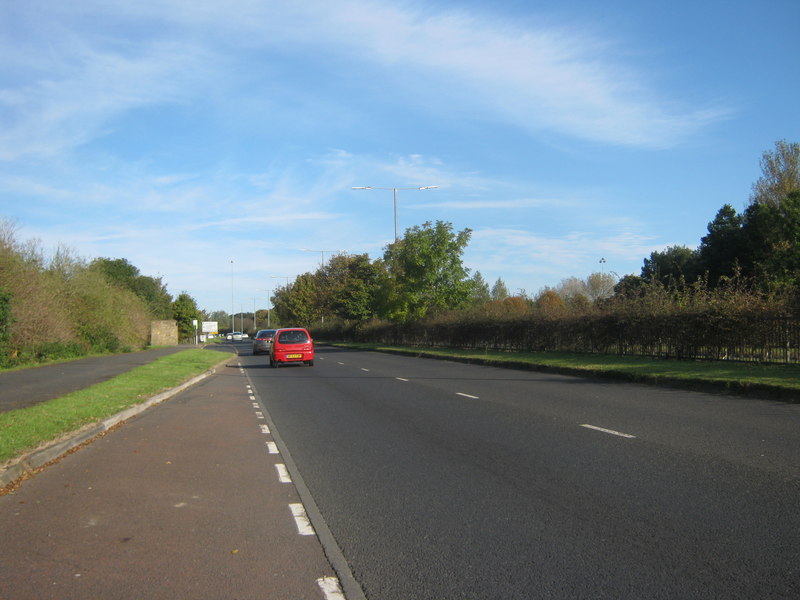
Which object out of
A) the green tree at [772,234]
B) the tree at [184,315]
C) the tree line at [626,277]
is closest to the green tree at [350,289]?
the tree line at [626,277]

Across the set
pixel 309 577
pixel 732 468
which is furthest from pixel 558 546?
pixel 732 468

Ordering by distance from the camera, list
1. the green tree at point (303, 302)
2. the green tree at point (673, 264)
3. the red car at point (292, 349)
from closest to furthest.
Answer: the red car at point (292, 349)
the green tree at point (673, 264)
the green tree at point (303, 302)

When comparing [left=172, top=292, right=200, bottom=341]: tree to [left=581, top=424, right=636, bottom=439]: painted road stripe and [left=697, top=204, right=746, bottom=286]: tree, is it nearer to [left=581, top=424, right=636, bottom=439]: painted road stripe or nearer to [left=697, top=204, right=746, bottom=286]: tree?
[left=697, top=204, right=746, bottom=286]: tree

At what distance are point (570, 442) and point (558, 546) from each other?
14.3 feet

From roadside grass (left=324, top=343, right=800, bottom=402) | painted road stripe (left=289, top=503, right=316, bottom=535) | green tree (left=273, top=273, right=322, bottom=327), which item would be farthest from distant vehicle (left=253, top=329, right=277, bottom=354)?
green tree (left=273, top=273, right=322, bottom=327)

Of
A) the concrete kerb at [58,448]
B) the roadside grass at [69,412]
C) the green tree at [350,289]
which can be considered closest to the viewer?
the concrete kerb at [58,448]

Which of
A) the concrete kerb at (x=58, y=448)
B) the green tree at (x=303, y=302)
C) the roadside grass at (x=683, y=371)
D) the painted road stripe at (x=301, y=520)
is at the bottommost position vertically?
the painted road stripe at (x=301, y=520)

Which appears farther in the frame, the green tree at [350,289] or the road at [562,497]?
the green tree at [350,289]

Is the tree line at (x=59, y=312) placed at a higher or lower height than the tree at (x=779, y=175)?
lower

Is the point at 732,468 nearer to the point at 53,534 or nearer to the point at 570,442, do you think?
the point at 570,442

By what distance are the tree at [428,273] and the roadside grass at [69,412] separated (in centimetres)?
Result: 2594

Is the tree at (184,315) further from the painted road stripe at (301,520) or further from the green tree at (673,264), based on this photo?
the painted road stripe at (301,520)

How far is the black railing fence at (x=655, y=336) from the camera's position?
19.2 m

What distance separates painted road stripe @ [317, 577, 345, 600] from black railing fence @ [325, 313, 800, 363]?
17953mm
